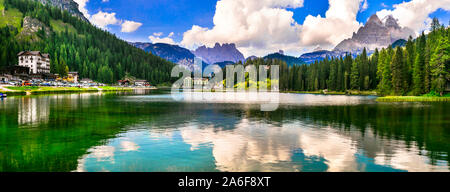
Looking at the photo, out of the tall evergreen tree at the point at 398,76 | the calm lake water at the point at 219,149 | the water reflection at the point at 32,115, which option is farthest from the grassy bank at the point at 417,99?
the water reflection at the point at 32,115

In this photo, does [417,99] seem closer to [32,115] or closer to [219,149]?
[219,149]

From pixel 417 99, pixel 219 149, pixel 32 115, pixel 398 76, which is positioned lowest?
pixel 219 149

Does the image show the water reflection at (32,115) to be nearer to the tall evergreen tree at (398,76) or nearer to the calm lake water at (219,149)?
the calm lake water at (219,149)

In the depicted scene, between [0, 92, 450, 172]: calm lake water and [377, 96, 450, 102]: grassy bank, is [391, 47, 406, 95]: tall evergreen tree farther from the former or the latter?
[0, 92, 450, 172]: calm lake water

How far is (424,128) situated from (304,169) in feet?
85.9

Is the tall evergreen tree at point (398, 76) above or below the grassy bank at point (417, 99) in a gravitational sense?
above

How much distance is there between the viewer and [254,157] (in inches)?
782

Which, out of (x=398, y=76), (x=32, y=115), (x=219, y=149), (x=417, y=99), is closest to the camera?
(x=219, y=149)

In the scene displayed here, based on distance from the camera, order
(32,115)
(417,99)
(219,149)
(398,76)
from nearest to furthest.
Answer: (219,149), (32,115), (417,99), (398,76)

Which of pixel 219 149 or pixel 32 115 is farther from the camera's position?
pixel 32 115

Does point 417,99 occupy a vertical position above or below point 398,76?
below

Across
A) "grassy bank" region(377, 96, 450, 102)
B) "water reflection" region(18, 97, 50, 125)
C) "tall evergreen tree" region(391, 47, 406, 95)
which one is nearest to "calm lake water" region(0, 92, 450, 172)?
"water reflection" region(18, 97, 50, 125)

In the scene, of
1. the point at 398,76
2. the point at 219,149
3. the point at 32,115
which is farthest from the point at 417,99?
the point at 32,115
